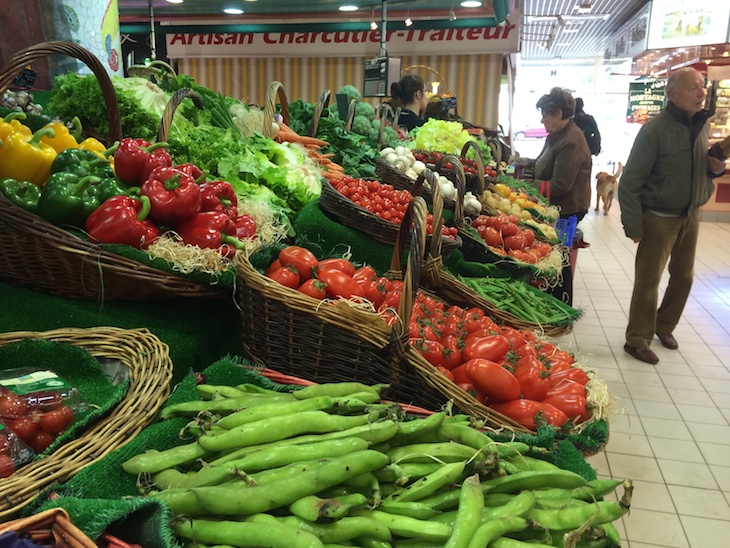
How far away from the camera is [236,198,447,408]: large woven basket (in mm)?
1632

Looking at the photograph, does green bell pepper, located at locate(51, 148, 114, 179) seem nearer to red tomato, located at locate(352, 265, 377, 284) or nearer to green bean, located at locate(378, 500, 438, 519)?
red tomato, located at locate(352, 265, 377, 284)

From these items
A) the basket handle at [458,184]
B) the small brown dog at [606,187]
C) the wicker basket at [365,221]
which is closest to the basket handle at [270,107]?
the wicker basket at [365,221]

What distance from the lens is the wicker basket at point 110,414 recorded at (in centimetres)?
115

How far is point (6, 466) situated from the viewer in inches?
47.2

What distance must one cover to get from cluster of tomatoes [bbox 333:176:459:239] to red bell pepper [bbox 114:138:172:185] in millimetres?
1047

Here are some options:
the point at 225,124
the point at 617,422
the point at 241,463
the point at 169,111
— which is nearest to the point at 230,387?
the point at 241,463

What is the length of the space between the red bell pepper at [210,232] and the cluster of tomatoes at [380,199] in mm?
873

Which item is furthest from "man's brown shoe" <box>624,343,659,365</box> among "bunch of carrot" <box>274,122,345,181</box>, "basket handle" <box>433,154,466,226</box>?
"bunch of carrot" <box>274,122,345,181</box>

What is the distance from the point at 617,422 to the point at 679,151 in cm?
215

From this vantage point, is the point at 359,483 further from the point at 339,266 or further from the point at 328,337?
the point at 339,266

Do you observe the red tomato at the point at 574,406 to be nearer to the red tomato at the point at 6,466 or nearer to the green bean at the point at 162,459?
the green bean at the point at 162,459

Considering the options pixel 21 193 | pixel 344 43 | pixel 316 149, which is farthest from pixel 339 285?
pixel 344 43

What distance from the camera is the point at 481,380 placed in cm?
168

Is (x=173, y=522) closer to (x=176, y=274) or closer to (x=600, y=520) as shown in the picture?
(x=600, y=520)
